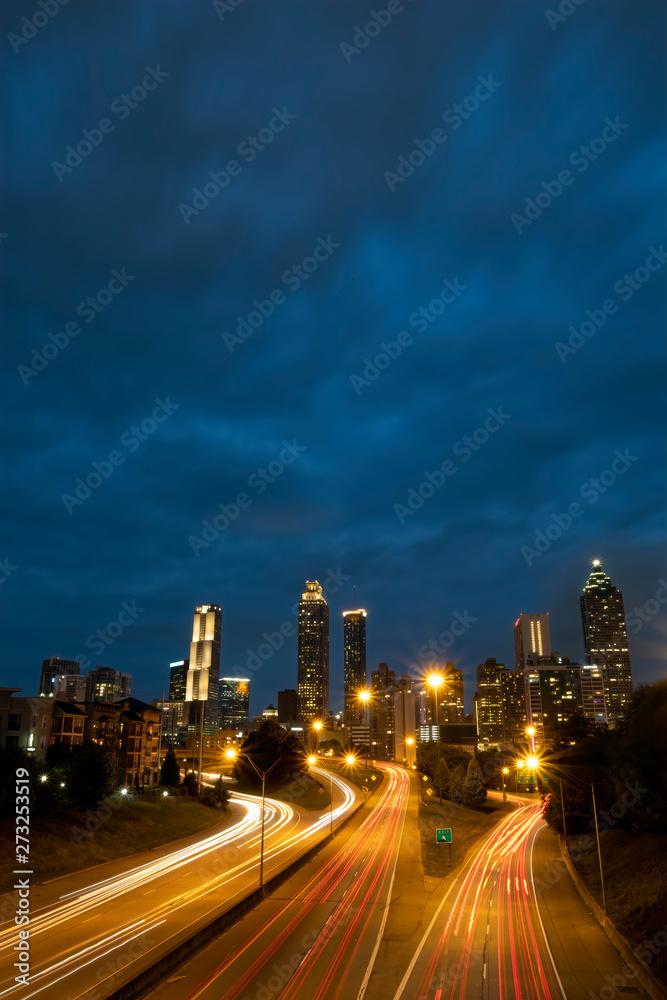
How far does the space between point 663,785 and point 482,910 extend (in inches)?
472

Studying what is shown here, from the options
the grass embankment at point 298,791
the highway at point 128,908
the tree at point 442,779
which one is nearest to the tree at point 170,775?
the grass embankment at point 298,791

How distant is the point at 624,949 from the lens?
28484 mm

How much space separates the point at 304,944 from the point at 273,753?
72.3 meters

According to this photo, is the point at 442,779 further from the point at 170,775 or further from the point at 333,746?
the point at 333,746

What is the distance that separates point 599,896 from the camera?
A: 37562mm

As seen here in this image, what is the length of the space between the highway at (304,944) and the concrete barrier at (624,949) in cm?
1025

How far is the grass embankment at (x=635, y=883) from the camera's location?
28.2 meters

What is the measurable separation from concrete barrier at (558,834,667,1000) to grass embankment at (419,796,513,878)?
1069cm

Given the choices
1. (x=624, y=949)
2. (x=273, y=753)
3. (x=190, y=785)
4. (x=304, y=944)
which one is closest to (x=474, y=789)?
(x=273, y=753)

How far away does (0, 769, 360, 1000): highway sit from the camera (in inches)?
972

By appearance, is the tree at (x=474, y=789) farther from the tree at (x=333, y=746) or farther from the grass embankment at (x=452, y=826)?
the tree at (x=333, y=746)

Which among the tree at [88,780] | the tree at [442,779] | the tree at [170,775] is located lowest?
the tree at [442,779]

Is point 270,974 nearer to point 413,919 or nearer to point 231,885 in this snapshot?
point 413,919

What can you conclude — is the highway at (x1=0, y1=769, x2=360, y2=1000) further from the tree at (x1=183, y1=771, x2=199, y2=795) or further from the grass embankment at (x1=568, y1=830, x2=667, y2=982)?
the grass embankment at (x1=568, y1=830, x2=667, y2=982)
